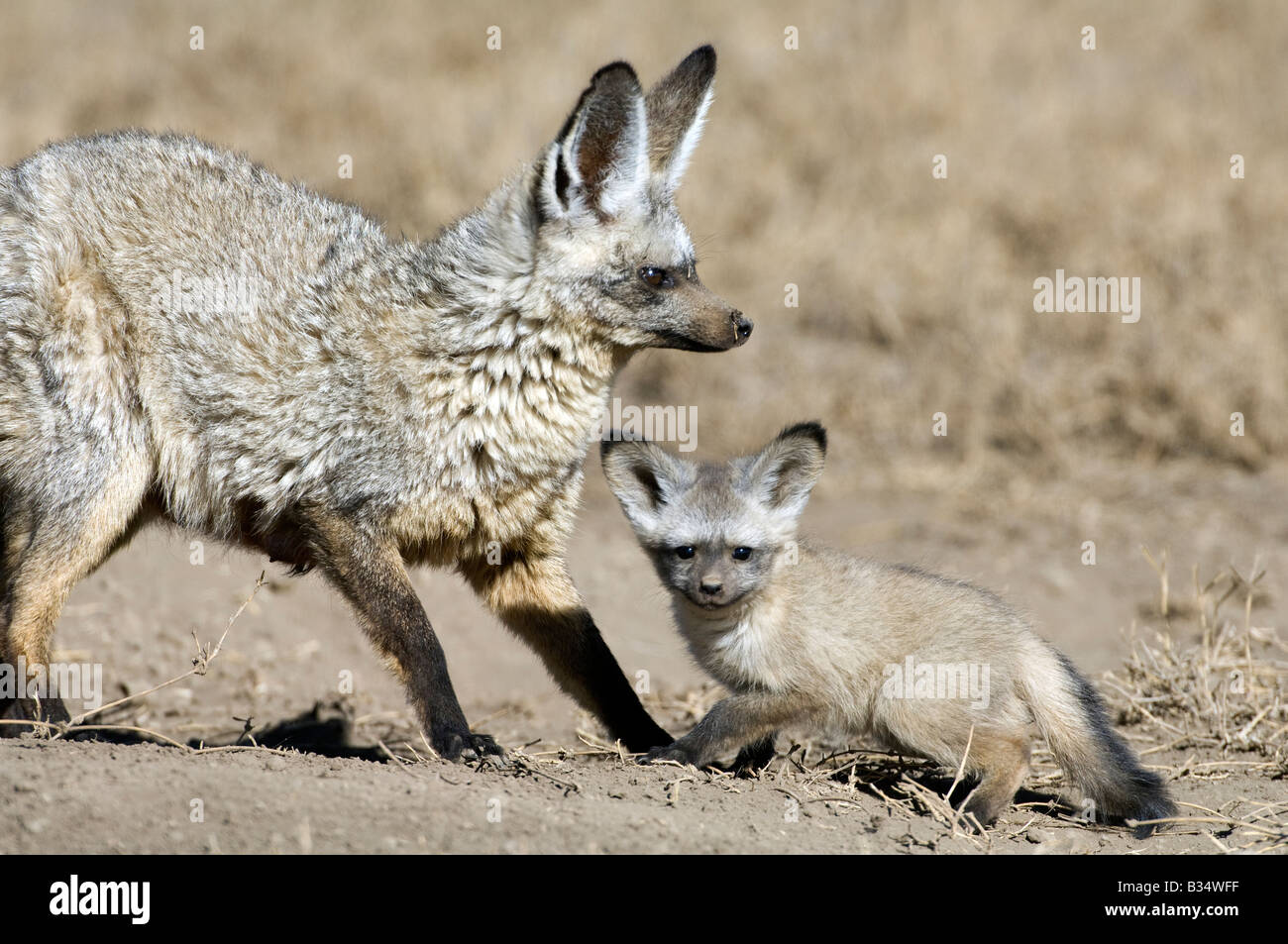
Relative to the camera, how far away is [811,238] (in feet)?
40.9

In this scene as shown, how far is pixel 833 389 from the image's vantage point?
11156 millimetres

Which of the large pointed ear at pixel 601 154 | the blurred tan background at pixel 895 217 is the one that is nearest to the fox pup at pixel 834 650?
the large pointed ear at pixel 601 154

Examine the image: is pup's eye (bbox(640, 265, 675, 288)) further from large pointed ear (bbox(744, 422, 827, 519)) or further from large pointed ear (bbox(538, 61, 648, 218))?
large pointed ear (bbox(744, 422, 827, 519))

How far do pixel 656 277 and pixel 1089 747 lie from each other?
2418 mm

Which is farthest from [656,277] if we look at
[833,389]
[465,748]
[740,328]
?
[833,389]

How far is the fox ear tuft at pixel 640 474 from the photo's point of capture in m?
5.12

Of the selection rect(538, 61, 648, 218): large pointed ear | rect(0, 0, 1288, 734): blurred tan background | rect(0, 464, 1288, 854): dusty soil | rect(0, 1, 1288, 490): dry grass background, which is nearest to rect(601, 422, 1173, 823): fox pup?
rect(0, 464, 1288, 854): dusty soil

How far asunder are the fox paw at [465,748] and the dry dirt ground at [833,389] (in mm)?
134

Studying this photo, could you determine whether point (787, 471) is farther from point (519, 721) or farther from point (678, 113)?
point (519, 721)

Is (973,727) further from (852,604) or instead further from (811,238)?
(811,238)

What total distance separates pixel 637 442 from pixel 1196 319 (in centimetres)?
758

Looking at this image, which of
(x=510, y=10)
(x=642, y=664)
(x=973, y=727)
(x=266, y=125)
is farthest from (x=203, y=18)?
(x=973, y=727)

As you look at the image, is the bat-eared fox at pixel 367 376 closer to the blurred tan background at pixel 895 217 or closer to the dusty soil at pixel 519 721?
the dusty soil at pixel 519 721

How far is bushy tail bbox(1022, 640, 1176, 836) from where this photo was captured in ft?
15.8
